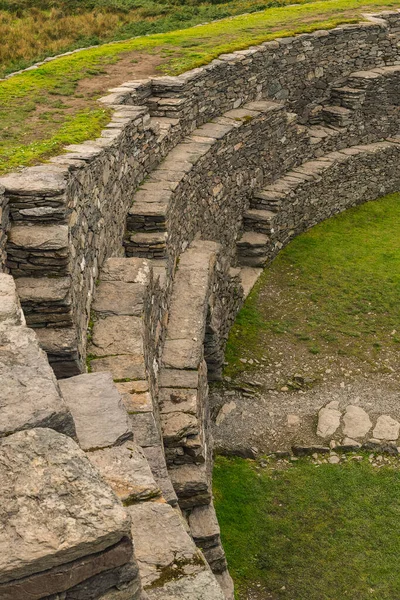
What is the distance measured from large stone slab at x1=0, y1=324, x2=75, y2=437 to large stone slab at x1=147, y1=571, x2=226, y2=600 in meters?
1.35

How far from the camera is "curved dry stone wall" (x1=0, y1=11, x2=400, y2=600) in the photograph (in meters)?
4.14

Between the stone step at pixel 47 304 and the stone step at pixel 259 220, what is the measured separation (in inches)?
451

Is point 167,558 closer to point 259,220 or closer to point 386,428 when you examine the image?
point 386,428

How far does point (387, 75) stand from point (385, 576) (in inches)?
718

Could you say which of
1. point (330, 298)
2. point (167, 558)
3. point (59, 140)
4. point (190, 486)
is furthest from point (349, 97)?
point (167, 558)

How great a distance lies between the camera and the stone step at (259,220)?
19031 millimetres

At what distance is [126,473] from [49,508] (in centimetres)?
160

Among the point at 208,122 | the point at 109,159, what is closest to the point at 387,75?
the point at 208,122

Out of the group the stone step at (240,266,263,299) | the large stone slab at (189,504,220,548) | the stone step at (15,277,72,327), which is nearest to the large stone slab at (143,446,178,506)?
the stone step at (15,277,72,327)

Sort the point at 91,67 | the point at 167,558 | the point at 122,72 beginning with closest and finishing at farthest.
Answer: the point at 167,558, the point at 122,72, the point at 91,67

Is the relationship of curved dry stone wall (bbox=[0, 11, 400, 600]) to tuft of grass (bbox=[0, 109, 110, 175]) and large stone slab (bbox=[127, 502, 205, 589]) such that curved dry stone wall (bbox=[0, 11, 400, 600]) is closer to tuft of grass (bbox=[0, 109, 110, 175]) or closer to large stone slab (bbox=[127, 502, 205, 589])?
large stone slab (bbox=[127, 502, 205, 589])

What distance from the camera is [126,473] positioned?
18.2 feet

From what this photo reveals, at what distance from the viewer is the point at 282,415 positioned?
532 inches

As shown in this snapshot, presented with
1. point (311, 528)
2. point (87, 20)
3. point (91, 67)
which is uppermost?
point (87, 20)
